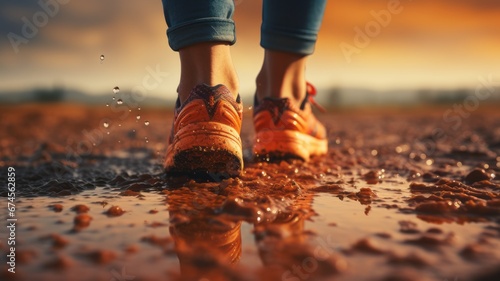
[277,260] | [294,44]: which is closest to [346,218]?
[277,260]

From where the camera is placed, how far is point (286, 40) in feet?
6.84

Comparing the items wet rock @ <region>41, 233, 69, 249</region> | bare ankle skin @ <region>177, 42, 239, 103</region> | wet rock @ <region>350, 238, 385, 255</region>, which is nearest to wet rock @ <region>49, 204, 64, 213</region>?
wet rock @ <region>41, 233, 69, 249</region>

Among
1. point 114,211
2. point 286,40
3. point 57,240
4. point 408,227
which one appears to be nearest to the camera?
point 57,240

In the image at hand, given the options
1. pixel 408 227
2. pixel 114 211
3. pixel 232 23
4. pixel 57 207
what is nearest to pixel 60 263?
pixel 114 211

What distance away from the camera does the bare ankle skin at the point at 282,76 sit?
2154 mm

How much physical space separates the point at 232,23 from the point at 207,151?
54 cm

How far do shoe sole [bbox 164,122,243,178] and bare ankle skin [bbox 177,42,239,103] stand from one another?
194 mm

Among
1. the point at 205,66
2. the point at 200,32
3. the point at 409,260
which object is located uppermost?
the point at 200,32

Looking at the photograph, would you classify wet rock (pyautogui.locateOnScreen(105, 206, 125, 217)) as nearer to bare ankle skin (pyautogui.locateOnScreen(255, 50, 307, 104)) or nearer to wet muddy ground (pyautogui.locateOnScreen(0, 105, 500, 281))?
wet muddy ground (pyautogui.locateOnScreen(0, 105, 500, 281))

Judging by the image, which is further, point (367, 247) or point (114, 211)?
point (114, 211)

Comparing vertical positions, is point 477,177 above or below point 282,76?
below

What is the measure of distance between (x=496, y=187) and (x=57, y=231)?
4.88 feet

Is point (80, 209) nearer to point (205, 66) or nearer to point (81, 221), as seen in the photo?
point (81, 221)

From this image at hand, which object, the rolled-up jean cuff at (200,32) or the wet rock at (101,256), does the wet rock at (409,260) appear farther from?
the rolled-up jean cuff at (200,32)
